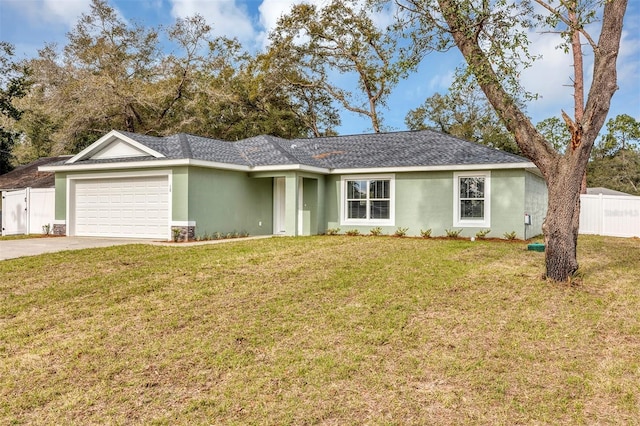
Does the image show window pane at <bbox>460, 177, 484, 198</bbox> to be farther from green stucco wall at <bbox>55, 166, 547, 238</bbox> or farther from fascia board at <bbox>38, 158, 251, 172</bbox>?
fascia board at <bbox>38, 158, 251, 172</bbox>

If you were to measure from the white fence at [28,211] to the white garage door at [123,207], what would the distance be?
2181 mm

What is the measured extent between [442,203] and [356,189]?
10.2ft

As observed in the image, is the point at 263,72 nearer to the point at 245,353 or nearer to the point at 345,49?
the point at 345,49

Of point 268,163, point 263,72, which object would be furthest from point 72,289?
point 263,72

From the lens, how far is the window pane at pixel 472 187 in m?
15.2

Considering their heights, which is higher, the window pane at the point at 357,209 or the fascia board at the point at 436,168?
the fascia board at the point at 436,168

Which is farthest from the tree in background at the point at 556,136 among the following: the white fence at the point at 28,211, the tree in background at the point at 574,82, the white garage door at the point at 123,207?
the white fence at the point at 28,211

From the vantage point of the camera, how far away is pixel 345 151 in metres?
18.8

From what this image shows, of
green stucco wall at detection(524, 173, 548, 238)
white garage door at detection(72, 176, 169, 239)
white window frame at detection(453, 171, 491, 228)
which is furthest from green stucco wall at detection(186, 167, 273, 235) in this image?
green stucco wall at detection(524, 173, 548, 238)

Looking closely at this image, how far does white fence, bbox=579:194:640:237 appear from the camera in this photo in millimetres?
18109

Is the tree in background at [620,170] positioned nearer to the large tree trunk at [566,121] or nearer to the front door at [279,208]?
the front door at [279,208]

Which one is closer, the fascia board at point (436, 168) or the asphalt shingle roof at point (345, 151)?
the fascia board at point (436, 168)

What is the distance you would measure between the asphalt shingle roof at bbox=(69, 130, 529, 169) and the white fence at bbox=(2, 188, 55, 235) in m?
3.00

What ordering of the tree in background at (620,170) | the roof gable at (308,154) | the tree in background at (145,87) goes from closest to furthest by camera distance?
the roof gable at (308,154), the tree in background at (145,87), the tree in background at (620,170)
